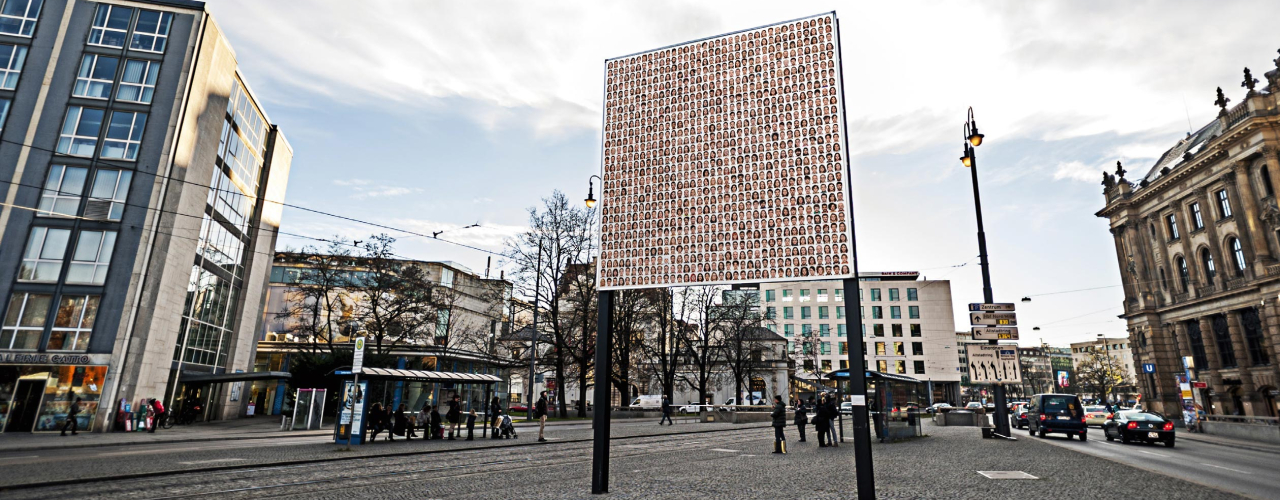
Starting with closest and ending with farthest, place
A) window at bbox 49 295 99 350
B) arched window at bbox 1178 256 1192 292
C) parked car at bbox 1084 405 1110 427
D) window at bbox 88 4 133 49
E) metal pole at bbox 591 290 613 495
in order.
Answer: metal pole at bbox 591 290 613 495 < window at bbox 49 295 99 350 < window at bbox 88 4 133 49 < parked car at bbox 1084 405 1110 427 < arched window at bbox 1178 256 1192 292

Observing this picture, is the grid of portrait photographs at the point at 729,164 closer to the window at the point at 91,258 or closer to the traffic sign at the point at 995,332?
the traffic sign at the point at 995,332

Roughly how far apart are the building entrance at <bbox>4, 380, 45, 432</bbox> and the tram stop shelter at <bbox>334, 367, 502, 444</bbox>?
13.3m

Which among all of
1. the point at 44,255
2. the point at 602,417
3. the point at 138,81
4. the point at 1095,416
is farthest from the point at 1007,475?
the point at 138,81

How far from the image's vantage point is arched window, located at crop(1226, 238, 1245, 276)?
147ft

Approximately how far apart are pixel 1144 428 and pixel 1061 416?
103 inches

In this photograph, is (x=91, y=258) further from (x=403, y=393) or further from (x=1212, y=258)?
(x=1212, y=258)

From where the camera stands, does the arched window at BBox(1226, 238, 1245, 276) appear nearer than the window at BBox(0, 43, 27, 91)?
No

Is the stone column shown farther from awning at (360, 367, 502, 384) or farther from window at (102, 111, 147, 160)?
window at (102, 111, 147, 160)

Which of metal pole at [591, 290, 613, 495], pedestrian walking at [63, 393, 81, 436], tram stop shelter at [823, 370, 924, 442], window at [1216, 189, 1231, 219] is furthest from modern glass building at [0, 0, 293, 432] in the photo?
window at [1216, 189, 1231, 219]

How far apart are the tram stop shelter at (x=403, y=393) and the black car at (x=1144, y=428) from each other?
25486mm

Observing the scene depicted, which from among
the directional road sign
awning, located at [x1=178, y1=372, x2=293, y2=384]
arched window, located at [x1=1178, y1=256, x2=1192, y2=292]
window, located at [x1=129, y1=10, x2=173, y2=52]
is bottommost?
awning, located at [x1=178, y1=372, x2=293, y2=384]

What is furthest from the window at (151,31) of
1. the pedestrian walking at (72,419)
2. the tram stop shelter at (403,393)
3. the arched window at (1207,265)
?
the arched window at (1207,265)

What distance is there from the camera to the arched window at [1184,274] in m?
50.6

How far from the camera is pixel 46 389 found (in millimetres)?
26344
